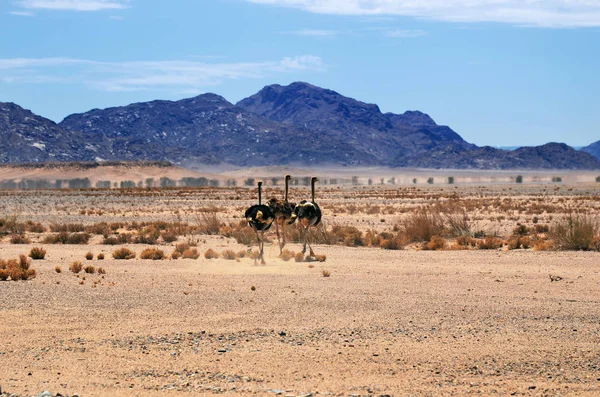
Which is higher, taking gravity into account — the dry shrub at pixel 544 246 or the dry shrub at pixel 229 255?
the dry shrub at pixel 544 246

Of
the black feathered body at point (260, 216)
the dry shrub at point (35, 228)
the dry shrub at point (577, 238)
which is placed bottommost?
the dry shrub at point (35, 228)

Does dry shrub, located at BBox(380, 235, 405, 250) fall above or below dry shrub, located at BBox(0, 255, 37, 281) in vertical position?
below

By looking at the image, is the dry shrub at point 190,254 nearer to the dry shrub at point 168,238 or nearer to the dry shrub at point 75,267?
the dry shrub at point 75,267

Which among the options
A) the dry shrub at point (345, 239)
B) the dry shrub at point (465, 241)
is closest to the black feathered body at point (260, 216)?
the dry shrub at point (345, 239)

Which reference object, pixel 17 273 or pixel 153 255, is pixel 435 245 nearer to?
pixel 153 255

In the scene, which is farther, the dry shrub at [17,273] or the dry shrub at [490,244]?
the dry shrub at [490,244]

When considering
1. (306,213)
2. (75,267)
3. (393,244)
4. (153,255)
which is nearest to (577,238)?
(393,244)

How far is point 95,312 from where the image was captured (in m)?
12.9

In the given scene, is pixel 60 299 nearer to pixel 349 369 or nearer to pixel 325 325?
pixel 325 325

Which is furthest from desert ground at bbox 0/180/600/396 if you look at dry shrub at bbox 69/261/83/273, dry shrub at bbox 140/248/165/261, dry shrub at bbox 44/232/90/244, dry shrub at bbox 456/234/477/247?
dry shrub at bbox 44/232/90/244

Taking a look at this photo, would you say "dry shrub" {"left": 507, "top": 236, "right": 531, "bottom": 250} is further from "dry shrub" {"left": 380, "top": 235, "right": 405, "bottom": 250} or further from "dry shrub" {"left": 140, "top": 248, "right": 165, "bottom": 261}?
"dry shrub" {"left": 140, "top": 248, "right": 165, "bottom": 261}

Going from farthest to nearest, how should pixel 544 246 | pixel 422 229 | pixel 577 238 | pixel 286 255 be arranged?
→ pixel 422 229 < pixel 544 246 < pixel 577 238 < pixel 286 255

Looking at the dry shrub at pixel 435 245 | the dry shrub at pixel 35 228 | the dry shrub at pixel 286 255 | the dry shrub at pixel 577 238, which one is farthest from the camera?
the dry shrub at pixel 35 228

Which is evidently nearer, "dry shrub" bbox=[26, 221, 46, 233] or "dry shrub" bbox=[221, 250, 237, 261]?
"dry shrub" bbox=[221, 250, 237, 261]
